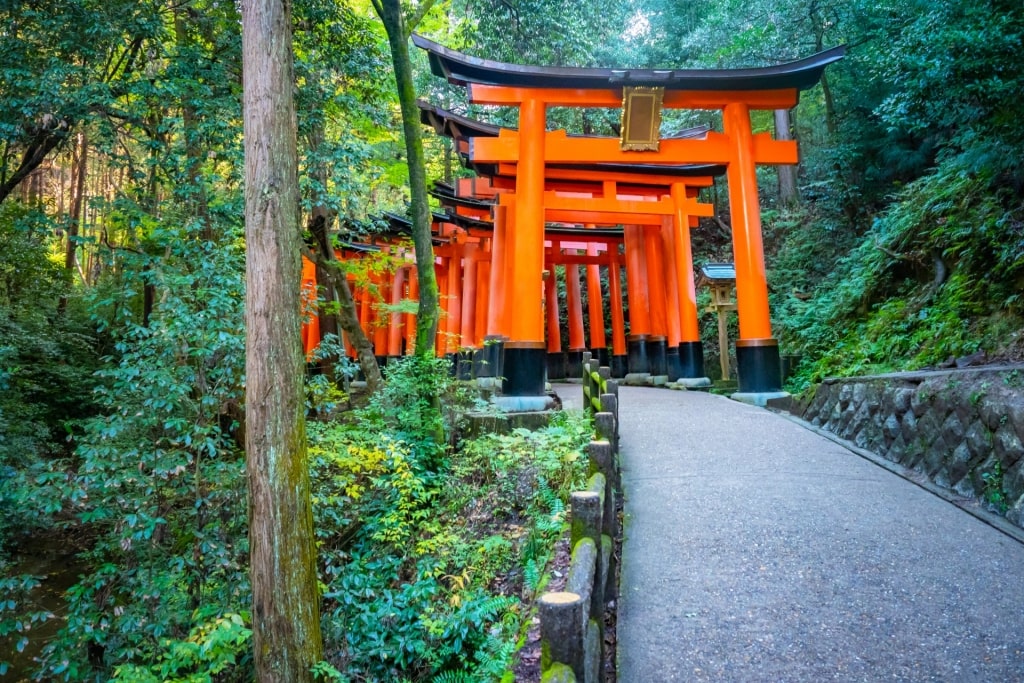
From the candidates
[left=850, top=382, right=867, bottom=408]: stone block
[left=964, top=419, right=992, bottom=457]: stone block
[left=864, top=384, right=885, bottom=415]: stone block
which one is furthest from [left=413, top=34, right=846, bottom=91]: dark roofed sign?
[left=964, top=419, right=992, bottom=457]: stone block

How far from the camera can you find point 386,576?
18.9 ft

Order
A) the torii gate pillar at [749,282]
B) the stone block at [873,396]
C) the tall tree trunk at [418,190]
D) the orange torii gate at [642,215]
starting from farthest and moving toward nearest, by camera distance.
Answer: the orange torii gate at [642,215] → the torii gate pillar at [749,282] → the tall tree trunk at [418,190] → the stone block at [873,396]

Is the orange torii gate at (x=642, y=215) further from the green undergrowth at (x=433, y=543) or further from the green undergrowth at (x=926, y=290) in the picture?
the green undergrowth at (x=433, y=543)

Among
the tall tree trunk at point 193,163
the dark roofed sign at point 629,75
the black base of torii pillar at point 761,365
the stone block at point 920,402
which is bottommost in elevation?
the stone block at point 920,402

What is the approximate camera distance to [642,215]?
47.2ft

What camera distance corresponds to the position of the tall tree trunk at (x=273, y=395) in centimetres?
395

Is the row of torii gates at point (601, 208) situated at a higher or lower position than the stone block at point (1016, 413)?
higher

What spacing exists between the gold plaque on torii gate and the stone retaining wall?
17.9ft

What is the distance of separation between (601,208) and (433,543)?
9.51m

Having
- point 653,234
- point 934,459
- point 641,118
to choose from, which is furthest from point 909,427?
point 653,234

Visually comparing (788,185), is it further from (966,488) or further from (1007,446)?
(1007,446)

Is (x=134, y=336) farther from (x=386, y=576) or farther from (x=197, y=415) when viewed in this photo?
(x=386, y=576)

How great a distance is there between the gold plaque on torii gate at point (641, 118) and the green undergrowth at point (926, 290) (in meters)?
4.43

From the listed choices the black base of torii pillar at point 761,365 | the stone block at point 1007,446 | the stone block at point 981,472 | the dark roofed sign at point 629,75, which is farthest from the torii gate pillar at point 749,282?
the stone block at point 1007,446
